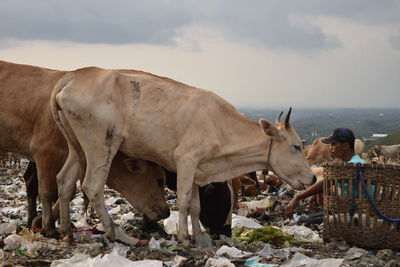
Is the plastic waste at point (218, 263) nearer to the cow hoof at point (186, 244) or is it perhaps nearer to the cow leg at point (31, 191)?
the cow hoof at point (186, 244)

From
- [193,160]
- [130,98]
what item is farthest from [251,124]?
[130,98]

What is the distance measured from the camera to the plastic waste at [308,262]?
5637 millimetres

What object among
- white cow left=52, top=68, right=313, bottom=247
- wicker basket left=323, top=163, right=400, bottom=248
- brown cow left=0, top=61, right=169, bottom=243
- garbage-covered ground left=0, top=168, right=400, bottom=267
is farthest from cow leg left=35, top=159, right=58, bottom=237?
wicker basket left=323, top=163, right=400, bottom=248

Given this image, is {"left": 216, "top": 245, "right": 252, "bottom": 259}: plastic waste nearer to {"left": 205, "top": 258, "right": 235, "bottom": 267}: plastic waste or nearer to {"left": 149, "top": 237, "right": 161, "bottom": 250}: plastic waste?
{"left": 205, "top": 258, "right": 235, "bottom": 267}: plastic waste

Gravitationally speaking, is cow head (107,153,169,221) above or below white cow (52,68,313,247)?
below

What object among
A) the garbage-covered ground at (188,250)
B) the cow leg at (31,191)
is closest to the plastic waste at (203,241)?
the garbage-covered ground at (188,250)

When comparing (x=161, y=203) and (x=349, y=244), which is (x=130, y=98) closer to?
(x=161, y=203)

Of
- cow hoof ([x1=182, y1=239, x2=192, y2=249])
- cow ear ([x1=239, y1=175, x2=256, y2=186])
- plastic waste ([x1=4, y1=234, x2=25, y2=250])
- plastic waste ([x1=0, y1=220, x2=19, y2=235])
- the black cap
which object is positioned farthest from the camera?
cow ear ([x1=239, y1=175, x2=256, y2=186])

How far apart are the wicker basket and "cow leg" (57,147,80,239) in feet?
9.59

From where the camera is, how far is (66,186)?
→ 23.3 feet

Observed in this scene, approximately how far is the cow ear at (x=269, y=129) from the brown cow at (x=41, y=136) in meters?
1.55

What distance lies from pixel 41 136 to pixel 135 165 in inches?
45.9

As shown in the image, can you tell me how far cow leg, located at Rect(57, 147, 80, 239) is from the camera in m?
7.05

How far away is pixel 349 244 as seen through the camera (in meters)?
6.99
